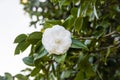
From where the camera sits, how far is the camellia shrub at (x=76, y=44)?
757 mm

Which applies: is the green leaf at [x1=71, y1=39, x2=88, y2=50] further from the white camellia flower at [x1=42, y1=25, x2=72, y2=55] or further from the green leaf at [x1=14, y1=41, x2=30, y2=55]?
the green leaf at [x1=14, y1=41, x2=30, y2=55]

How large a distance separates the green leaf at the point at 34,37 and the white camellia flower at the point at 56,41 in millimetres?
54

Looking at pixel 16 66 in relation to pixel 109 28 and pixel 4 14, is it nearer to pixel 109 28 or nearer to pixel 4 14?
pixel 4 14

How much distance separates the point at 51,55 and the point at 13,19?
2010mm

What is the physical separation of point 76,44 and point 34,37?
0.11 metres

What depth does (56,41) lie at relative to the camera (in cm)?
75

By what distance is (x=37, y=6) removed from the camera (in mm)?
1880

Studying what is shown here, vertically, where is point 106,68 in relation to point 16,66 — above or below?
above

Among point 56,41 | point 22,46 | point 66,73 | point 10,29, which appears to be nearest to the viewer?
point 56,41

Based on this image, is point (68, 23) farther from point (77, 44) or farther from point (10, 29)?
point (10, 29)

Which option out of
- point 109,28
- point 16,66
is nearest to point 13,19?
point 16,66

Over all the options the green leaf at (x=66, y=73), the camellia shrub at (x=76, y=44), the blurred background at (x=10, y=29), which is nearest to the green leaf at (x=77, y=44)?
the camellia shrub at (x=76, y=44)

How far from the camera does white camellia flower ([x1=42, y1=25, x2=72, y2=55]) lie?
29.4 inches

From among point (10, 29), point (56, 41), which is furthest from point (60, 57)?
point (10, 29)
